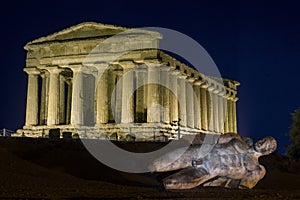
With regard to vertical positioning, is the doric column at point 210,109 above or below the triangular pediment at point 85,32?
below

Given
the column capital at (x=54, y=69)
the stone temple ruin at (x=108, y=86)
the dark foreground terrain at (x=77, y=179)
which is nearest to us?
the dark foreground terrain at (x=77, y=179)

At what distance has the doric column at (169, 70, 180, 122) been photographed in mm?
49688

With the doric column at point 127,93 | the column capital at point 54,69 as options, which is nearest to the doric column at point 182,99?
the doric column at point 127,93

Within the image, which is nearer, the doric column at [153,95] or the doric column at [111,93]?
the doric column at [153,95]

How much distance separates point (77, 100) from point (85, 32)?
22.5 feet

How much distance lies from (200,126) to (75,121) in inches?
652

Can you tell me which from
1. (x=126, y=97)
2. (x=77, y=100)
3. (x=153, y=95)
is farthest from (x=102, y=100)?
(x=153, y=95)

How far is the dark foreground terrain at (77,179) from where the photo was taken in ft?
47.8

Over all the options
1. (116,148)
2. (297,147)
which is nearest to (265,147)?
(116,148)

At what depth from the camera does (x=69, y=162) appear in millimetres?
21656

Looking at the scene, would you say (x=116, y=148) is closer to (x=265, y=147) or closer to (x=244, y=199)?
(x=265, y=147)

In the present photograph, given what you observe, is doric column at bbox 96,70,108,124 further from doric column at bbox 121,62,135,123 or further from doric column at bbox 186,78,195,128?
doric column at bbox 186,78,195,128

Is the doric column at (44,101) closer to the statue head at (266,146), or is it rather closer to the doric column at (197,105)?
the doric column at (197,105)

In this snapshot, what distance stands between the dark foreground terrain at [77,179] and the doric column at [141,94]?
61.0ft
